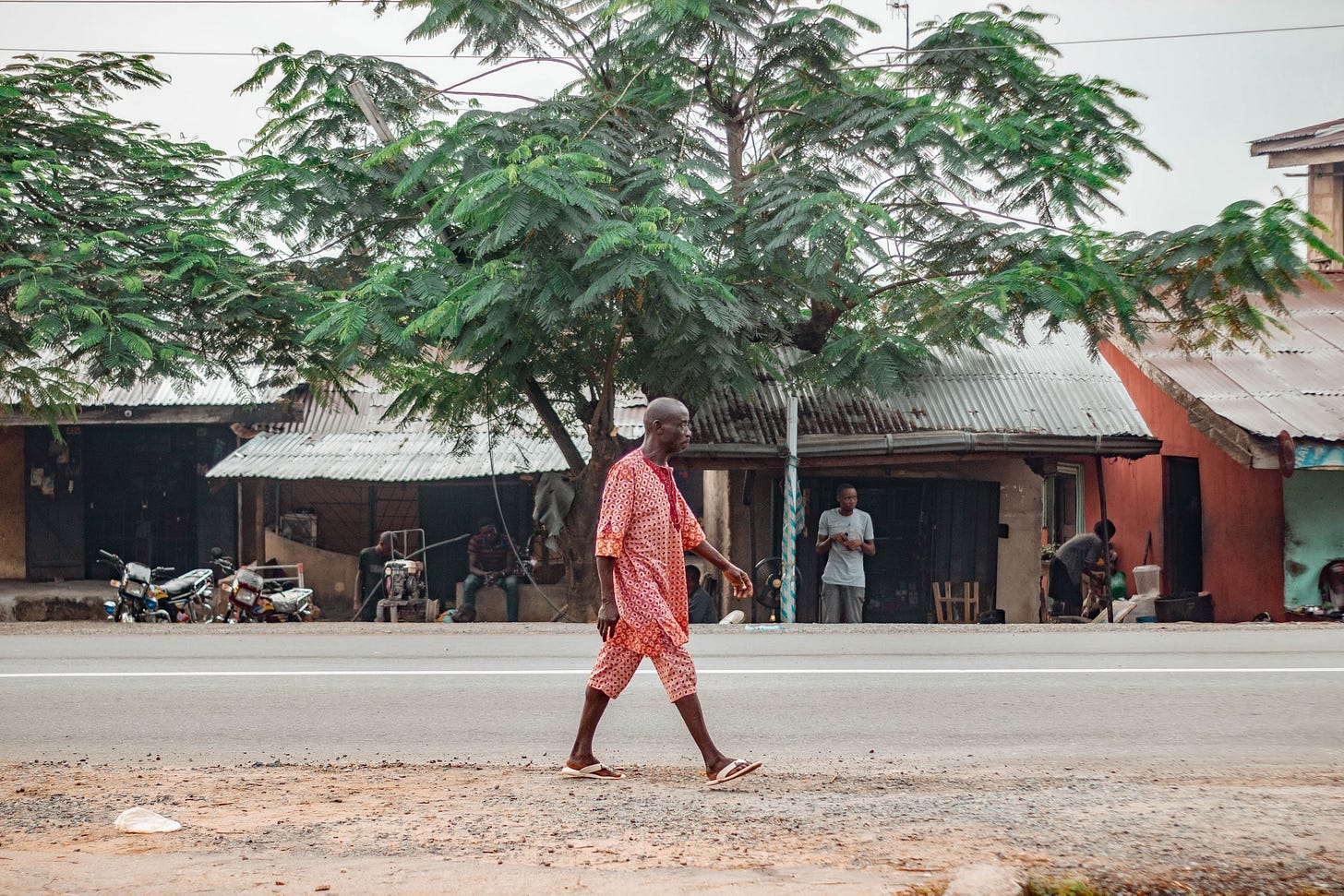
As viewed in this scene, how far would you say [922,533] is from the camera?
16984 millimetres

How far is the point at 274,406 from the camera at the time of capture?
751 inches

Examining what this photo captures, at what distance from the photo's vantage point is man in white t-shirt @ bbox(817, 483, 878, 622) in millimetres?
13180

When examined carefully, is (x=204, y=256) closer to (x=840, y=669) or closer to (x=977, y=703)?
(x=840, y=669)

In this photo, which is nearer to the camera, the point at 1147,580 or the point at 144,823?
the point at 144,823

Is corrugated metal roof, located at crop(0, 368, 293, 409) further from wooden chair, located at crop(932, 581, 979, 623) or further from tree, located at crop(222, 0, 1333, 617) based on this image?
wooden chair, located at crop(932, 581, 979, 623)

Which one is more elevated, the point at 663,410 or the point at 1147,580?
the point at 663,410

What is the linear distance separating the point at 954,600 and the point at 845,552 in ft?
13.5

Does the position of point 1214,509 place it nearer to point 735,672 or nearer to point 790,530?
point 790,530

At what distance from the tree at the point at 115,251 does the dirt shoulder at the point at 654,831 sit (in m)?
6.51

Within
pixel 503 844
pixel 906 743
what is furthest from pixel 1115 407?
pixel 503 844

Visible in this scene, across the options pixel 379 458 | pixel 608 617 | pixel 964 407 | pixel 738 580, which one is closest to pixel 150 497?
pixel 379 458

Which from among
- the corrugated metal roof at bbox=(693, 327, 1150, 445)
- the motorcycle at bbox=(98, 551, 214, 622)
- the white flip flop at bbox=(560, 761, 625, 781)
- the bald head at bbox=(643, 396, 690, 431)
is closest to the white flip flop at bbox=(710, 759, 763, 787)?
the white flip flop at bbox=(560, 761, 625, 781)

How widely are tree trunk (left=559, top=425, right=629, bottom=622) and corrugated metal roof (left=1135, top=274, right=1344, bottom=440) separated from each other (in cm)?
676

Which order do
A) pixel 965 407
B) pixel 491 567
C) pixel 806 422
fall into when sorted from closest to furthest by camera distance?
1. pixel 806 422
2. pixel 965 407
3. pixel 491 567
